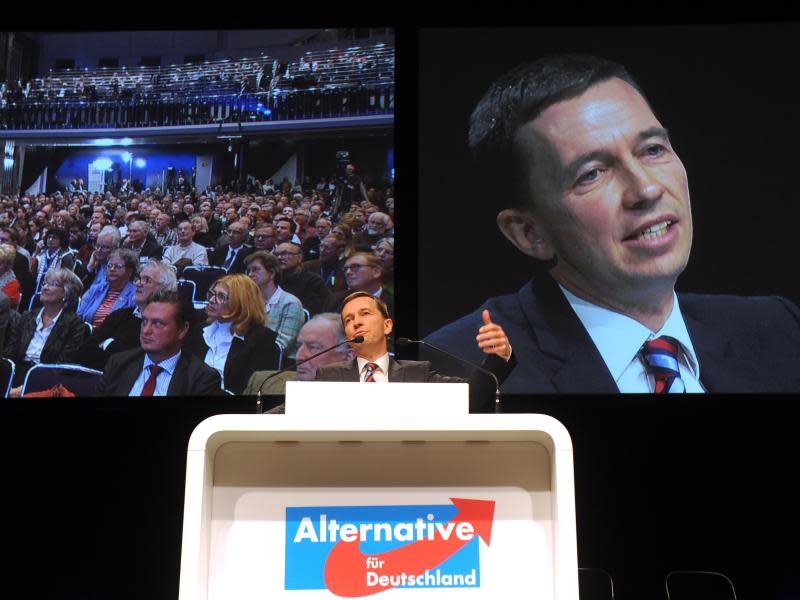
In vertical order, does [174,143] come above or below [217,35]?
below

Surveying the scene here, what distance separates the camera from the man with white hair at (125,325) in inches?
153

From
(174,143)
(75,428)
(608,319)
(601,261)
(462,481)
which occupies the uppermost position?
(174,143)

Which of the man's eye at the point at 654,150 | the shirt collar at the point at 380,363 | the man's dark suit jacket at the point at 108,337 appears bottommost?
the shirt collar at the point at 380,363

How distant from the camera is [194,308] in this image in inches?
156

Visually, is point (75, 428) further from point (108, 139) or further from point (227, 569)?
point (227, 569)

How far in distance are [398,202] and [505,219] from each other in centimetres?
50

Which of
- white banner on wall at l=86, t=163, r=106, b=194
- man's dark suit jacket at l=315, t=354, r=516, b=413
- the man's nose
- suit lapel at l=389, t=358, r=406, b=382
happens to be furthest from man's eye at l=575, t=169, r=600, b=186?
white banner on wall at l=86, t=163, r=106, b=194

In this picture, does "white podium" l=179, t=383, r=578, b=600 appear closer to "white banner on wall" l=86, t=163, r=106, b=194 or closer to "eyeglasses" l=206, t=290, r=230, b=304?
"eyeglasses" l=206, t=290, r=230, b=304

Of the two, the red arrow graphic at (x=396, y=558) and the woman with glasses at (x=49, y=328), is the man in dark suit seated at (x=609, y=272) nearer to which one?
the woman with glasses at (x=49, y=328)

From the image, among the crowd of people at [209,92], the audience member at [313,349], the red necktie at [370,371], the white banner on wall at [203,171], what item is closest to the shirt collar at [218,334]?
the audience member at [313,349]

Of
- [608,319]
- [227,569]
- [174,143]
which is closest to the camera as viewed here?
[227,569]

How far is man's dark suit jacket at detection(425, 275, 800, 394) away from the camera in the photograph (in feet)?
12.5

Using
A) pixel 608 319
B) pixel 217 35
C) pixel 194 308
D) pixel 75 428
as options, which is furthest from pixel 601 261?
pixel 75 428

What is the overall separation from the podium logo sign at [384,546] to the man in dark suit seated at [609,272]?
2409mm
